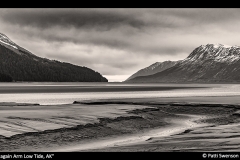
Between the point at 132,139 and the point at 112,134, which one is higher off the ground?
the point at 112,134

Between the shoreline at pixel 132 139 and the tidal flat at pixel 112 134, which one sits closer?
the tidal flat at pixel 112 134

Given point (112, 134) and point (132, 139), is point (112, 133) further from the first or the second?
point (132, 139)

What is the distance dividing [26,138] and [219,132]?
11241mm

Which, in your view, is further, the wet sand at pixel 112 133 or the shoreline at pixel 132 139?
the shoreline at pixel 132 139

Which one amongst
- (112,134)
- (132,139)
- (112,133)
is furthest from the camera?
(112,133)

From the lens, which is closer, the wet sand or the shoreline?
the wet sand

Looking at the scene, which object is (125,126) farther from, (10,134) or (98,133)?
(10,134)

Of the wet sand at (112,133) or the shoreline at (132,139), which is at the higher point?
the wet sand at (112,133)

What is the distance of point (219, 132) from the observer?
19562 mm

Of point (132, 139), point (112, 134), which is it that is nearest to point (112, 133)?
point (112, 134)

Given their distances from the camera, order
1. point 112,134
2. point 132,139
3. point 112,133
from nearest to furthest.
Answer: point 132,139 < point 112,134 < point 112,133

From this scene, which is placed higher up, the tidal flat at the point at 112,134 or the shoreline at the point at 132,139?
the tidal flat at the point at 112,134

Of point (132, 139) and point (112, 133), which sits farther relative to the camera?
point (112, 133)
